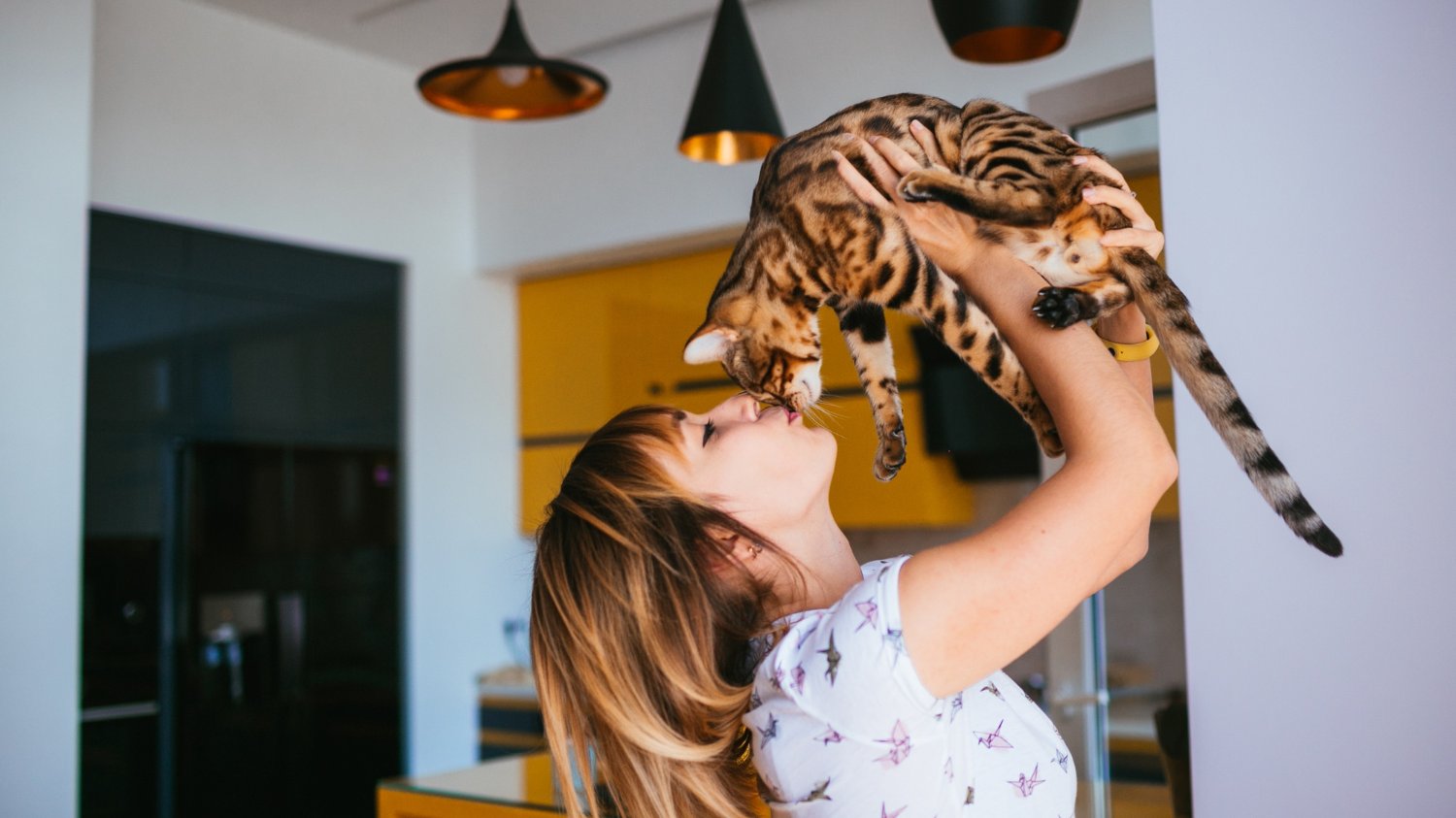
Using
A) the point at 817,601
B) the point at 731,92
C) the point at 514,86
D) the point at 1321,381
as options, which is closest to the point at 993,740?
the point at 817,601

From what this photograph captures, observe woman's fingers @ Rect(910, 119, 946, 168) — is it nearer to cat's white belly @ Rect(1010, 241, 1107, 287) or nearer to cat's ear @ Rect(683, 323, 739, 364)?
cat's white belly @ Rect(1010, 241, 1107, 287)

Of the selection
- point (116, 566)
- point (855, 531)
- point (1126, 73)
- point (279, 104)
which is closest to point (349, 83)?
point (279, 104)

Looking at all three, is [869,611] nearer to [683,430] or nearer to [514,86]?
[683,430]

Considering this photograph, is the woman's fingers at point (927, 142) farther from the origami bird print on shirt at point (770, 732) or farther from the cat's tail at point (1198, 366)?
the origami bird print on shirt at point (770, 732)

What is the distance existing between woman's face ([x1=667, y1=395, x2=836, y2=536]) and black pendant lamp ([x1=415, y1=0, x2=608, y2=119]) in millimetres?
1643

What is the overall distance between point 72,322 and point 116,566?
0.76m

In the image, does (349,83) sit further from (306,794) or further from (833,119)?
(833,119)

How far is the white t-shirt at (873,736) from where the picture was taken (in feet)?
3.03

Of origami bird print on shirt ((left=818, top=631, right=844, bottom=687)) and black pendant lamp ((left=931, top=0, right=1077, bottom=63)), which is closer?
origami bird print on shirt ((left=818, top=631, right=844, bottom=687))

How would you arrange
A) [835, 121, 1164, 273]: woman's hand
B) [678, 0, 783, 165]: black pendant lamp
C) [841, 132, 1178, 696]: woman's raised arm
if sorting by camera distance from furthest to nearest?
[678, 0, 783, 165]: black pendant lamp
[835, 121, 1164, 273]: woman's hand
[841, 132, 1178, 696]: woman's raised arm

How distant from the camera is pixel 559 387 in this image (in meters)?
4.80

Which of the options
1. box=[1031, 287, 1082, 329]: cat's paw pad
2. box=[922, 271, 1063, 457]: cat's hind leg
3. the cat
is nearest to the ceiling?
the cat

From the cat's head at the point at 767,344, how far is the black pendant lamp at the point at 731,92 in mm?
1359

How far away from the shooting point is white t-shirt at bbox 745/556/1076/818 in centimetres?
92
